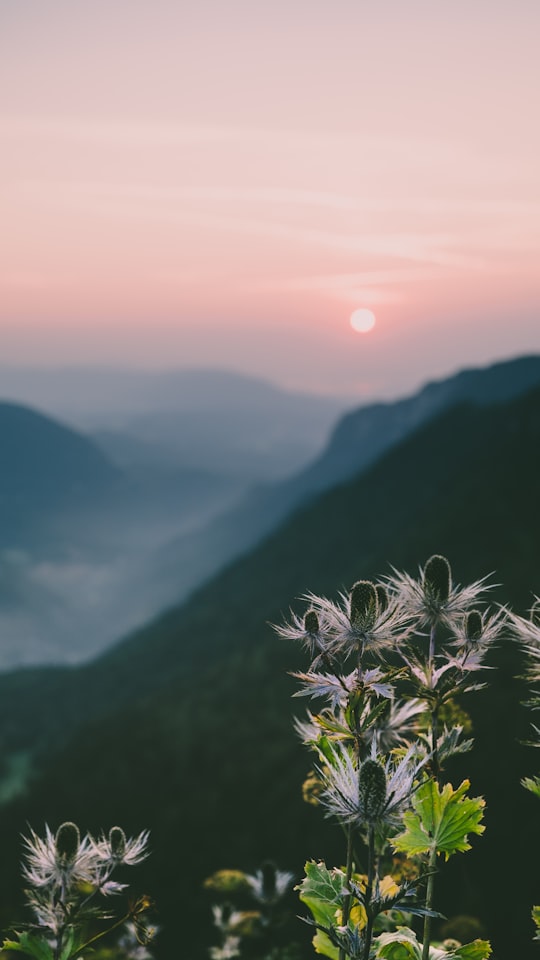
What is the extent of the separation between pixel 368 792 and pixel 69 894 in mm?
2249

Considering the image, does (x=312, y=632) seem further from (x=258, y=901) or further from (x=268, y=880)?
(x=258, y=901)

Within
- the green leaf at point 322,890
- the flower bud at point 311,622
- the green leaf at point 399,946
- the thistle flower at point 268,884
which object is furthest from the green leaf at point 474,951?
the thistle flower at point 268,884

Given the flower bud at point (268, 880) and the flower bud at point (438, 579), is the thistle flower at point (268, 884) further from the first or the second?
the flower bud at point (438, 579)

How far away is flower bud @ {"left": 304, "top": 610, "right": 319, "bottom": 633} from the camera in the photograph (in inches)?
168

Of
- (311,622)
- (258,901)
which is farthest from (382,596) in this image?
(258,901)

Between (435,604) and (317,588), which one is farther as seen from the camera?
(317,588)

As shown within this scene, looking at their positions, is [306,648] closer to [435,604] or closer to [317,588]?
[435,604]

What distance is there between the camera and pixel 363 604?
419cm

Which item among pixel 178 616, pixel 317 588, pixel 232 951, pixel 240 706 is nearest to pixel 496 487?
pixel 317 588

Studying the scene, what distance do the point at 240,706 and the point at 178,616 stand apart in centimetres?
8754

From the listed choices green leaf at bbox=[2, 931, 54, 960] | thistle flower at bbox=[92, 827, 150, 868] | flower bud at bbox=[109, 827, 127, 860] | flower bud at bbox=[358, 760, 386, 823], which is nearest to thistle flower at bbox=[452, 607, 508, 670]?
flower bud at bbox=[358, 760, 386, 823]

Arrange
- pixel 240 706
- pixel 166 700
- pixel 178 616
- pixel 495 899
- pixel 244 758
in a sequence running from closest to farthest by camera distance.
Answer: pixel 495 899 < pixel 244 758 < pixel 240 706 < pixel 166 700 < pixel 178 616

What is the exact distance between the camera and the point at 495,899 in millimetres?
26531

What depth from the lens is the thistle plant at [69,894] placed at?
4.22 m
